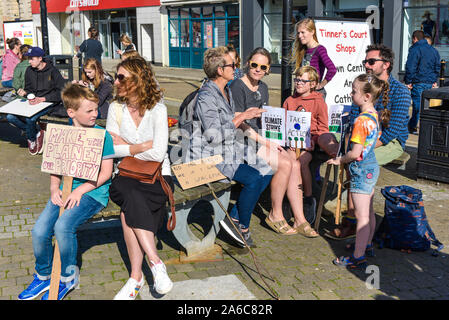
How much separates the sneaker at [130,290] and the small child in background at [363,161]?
1.70 meters

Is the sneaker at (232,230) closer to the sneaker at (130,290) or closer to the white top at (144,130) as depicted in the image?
the white top at (144,130)

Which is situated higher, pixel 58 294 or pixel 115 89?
pixel 115 89

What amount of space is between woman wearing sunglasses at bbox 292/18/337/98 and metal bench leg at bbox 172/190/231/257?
237 cm

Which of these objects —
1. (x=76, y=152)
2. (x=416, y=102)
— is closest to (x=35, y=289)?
(x=76, y=152)

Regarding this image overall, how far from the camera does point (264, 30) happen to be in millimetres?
22734

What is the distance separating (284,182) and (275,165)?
0.62 ft

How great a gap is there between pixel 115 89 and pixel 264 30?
63.7ft

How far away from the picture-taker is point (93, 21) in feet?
113

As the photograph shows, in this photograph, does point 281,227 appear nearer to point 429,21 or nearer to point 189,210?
point 189,210

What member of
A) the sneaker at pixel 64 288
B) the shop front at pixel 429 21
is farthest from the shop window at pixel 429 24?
the sneaker at pixel 64 288

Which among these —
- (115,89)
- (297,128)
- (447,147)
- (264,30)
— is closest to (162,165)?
(115,89)

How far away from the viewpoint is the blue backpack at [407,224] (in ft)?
15.6

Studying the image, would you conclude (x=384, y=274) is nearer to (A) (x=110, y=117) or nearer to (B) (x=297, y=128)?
(B) (x=297, y=128)

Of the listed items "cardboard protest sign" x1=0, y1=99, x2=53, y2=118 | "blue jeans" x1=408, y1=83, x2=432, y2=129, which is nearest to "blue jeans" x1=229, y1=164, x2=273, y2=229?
"cardboard protest sign" x1=0, y1=99, x2=53, y2=118
